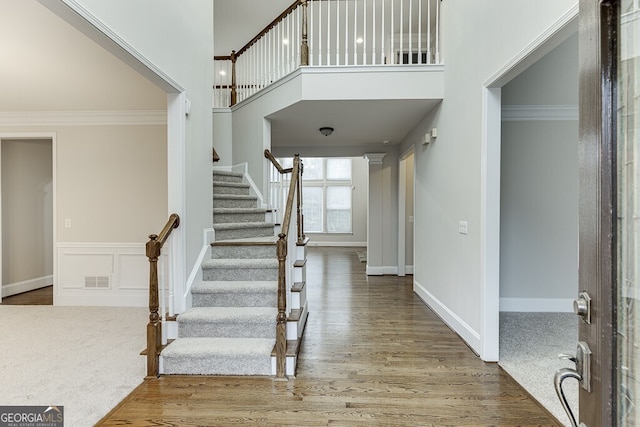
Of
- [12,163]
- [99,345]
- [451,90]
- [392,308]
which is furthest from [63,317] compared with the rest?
[451,90]

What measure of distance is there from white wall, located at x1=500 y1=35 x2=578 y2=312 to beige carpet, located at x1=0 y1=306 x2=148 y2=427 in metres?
4.25

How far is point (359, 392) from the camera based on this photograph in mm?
2203

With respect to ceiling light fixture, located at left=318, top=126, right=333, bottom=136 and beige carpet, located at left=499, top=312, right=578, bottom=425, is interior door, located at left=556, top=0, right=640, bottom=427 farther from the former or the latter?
ceiling light fixture, located at left=318, top=126, right=333, bottom=136

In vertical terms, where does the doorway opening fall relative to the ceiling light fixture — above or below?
below

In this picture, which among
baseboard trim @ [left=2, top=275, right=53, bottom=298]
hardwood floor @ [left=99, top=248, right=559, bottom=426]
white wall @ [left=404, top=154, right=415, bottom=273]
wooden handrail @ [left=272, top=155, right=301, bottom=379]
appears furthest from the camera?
white wall @ [left=404, top=154, right=415, bottom=273]

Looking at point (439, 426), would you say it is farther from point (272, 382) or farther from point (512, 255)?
point (512, 255)

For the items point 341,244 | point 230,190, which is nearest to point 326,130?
point 230,190

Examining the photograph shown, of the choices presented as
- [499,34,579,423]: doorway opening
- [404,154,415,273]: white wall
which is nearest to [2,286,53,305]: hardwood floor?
[404,154,415,273]: white wall

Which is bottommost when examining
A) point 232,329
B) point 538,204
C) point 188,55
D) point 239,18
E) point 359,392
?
point 359,392

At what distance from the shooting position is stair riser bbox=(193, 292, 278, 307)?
2.90 metres

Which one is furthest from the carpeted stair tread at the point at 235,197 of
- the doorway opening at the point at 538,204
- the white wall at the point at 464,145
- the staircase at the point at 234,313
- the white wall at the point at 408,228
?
the doorway opening at the point at 538,204

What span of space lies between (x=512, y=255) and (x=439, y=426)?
2853 mm

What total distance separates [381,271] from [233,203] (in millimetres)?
3281

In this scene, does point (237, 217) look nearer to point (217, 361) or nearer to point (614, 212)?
point (217, 361)
